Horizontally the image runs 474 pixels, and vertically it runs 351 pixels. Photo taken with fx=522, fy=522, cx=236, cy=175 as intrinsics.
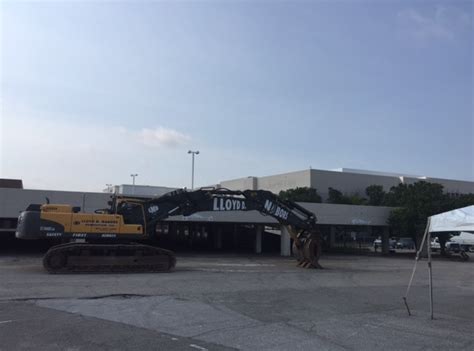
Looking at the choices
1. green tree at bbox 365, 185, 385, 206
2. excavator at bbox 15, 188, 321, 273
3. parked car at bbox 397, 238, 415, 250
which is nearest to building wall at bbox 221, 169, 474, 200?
green tree at bbox 365, 185, 385, 206

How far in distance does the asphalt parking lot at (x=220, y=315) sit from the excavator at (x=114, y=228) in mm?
1824

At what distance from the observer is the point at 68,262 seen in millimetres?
19875

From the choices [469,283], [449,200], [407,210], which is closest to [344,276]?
[469,283]

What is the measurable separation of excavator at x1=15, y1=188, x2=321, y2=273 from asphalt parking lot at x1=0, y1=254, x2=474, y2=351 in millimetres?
1824

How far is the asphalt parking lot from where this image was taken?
8.62 metres

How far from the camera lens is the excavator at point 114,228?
20.0 m

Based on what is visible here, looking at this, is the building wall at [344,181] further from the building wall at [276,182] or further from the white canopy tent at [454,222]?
the white canopy tent at [454,222]

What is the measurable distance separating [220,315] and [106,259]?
10.5 m

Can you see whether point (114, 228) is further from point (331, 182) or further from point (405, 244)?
point (331, 182)

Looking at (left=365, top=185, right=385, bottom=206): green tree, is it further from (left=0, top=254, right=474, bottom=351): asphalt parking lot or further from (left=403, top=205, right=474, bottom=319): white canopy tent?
(left=403, top=205, right=474, bottom=319): white canopy tent

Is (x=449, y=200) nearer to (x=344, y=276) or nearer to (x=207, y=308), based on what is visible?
(x=344, y=276)

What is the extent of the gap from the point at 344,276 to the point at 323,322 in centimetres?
1157

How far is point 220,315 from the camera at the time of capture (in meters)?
11.1

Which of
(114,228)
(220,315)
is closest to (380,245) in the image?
(114,228)
